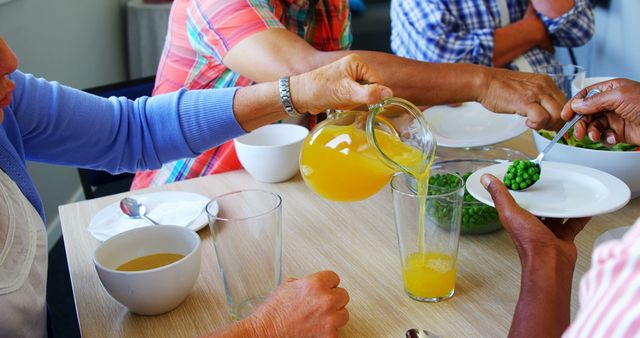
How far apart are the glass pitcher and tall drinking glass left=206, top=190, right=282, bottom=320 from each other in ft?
0.34

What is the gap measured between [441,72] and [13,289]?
860 mm

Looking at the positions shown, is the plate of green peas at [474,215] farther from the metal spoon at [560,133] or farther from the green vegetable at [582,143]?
the green vegetable at [582,143]

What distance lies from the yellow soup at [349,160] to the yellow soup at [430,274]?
119 mm

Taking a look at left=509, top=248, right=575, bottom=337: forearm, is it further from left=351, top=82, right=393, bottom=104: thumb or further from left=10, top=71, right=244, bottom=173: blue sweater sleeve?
left=10, top=71, right=244, bottom=173: blue sweater sleeve

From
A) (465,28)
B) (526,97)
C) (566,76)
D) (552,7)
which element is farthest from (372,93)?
(552,7)

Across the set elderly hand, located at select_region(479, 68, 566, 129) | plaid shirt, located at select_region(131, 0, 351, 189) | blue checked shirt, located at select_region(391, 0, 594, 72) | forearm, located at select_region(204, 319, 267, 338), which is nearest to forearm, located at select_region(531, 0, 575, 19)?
blue checked shirt, located at select_region(391, 0, 594, 72)

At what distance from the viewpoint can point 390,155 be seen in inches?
34.9

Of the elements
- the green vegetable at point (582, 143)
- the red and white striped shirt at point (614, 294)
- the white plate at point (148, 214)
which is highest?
the red and white striped shirt at point (614, 294)

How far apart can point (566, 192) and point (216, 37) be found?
2.55 ft

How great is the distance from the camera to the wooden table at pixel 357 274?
845 mm

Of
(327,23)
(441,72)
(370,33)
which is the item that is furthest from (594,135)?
(370,33)

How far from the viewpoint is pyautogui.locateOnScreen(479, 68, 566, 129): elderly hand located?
1195 millimetres

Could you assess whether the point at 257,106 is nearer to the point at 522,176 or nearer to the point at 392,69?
the point at 392,69

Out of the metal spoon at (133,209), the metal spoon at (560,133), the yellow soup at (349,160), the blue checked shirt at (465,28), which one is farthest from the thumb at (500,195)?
the blue checked shirt at (465,28)
